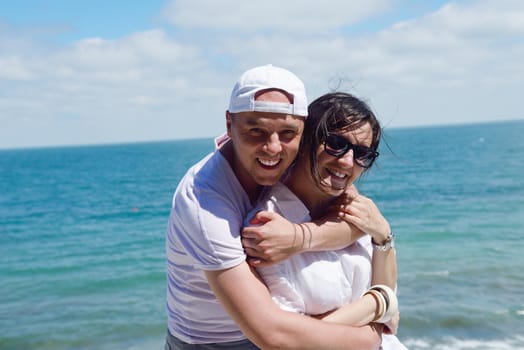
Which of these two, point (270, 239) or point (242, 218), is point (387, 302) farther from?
point (242, 218)

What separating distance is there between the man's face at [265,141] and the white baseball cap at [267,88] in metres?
0.03

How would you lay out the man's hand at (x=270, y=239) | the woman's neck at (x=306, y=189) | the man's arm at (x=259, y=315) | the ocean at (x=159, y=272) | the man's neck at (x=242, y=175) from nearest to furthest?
the man's arm at (x=259, y=315) < the man's hand at (x=270, y=239) < the man's neck at (x=242, y=175) < the woman's neck at (x=306, y=189) < the ocean at (x=159, y=272)

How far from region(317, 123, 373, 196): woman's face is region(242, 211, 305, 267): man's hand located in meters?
0.36

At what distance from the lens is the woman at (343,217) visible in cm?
301

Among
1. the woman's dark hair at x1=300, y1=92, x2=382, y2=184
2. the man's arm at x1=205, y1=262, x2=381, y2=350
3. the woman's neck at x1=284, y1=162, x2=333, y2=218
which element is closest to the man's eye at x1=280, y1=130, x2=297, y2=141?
the woman's dark hair at x1=300, y1=92, x2=382, y2=184

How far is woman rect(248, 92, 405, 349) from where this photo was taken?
3008 mm

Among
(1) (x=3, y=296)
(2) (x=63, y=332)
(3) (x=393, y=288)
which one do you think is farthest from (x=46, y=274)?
(3) (x=393, y=288)

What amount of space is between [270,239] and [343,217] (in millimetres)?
615

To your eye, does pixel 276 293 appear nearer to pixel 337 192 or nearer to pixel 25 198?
pixel 337 192

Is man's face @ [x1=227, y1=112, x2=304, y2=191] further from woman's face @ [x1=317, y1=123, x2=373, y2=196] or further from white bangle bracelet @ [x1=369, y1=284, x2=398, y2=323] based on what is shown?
white bangle bracelet @ [x1=369, y1=284, x2=398, y2=323]

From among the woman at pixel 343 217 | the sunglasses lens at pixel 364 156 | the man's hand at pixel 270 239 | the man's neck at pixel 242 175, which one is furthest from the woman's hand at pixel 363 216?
the man's neck at pixel 242 175

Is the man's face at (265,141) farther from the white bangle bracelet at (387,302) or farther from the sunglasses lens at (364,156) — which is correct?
the white bangle bracelet at (387,302)

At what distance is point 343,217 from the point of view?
3.28 metres

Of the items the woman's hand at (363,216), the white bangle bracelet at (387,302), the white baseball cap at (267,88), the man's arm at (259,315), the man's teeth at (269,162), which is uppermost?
the white baseball cap at (267,88)
